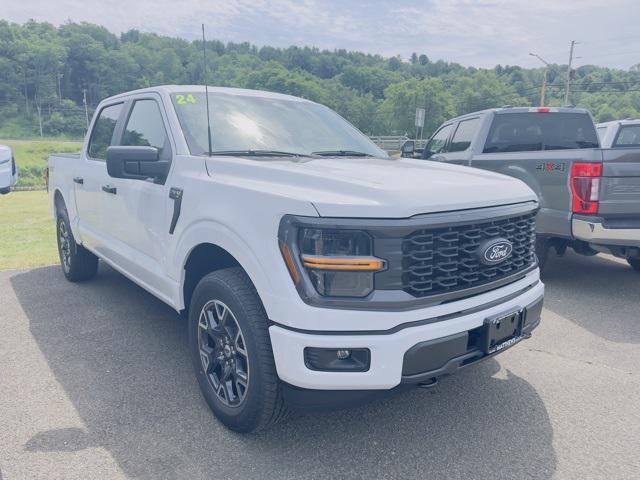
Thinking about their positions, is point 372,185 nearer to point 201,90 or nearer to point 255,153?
point 255,153

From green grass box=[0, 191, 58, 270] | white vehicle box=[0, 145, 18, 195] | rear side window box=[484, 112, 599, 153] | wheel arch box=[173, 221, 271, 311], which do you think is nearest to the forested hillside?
green grass box=[0, 191, 58, 270]

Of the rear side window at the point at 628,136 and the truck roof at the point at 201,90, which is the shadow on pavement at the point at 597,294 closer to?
the rear side window at the point at 628,136

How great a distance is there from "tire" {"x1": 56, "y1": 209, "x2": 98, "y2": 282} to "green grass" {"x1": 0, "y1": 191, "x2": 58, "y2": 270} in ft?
3.76

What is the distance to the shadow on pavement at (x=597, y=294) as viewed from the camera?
447 centimetres

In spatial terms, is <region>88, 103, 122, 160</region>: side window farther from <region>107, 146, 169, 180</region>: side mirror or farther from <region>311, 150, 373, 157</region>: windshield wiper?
<region>311, 150, 373, 157</region>: windshield wiper

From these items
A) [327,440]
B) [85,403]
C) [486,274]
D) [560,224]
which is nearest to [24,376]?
[85,403]

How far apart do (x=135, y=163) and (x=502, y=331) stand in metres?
2.34

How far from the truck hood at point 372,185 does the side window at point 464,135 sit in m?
3.97

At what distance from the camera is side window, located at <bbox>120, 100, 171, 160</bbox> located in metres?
3.49

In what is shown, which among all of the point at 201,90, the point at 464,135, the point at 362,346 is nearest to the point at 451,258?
the point at 362,346

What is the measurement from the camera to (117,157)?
307 centimetres

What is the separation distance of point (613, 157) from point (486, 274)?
2947mm

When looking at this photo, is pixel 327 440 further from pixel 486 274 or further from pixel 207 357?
pixel 486 274

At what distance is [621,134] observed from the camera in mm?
8945
